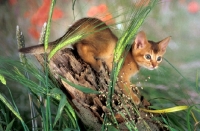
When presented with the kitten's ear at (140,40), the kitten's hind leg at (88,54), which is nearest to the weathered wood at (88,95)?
the kitten's hind leg at (88,54)

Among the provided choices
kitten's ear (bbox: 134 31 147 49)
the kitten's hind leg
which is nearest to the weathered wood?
the kitten's hind leg

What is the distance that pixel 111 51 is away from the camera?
0.91 metres

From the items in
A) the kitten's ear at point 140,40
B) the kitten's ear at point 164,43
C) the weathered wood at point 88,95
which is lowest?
the weathered wood at point 88,95

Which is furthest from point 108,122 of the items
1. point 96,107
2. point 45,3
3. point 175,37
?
point 45,3

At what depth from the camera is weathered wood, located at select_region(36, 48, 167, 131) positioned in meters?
0.88

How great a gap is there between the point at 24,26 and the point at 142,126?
1.98 feet

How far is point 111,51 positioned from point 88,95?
0.14m

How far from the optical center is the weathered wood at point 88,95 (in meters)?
0.88

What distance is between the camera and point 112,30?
963 mm

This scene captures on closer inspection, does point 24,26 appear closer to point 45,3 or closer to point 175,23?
point 45,3

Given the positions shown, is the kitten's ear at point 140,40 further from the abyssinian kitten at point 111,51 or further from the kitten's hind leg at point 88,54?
the kitten's hind leg at point 88,54

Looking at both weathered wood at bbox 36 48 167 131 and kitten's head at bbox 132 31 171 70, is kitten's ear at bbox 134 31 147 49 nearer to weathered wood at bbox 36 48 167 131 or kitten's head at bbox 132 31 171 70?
kitten's head at bbox 132 31 171 70

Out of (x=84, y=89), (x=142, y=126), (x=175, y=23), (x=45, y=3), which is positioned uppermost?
(x=45, y=3)

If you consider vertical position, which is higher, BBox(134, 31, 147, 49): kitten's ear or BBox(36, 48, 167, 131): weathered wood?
BBox(134, 31, 147, 49): kitten's ear
